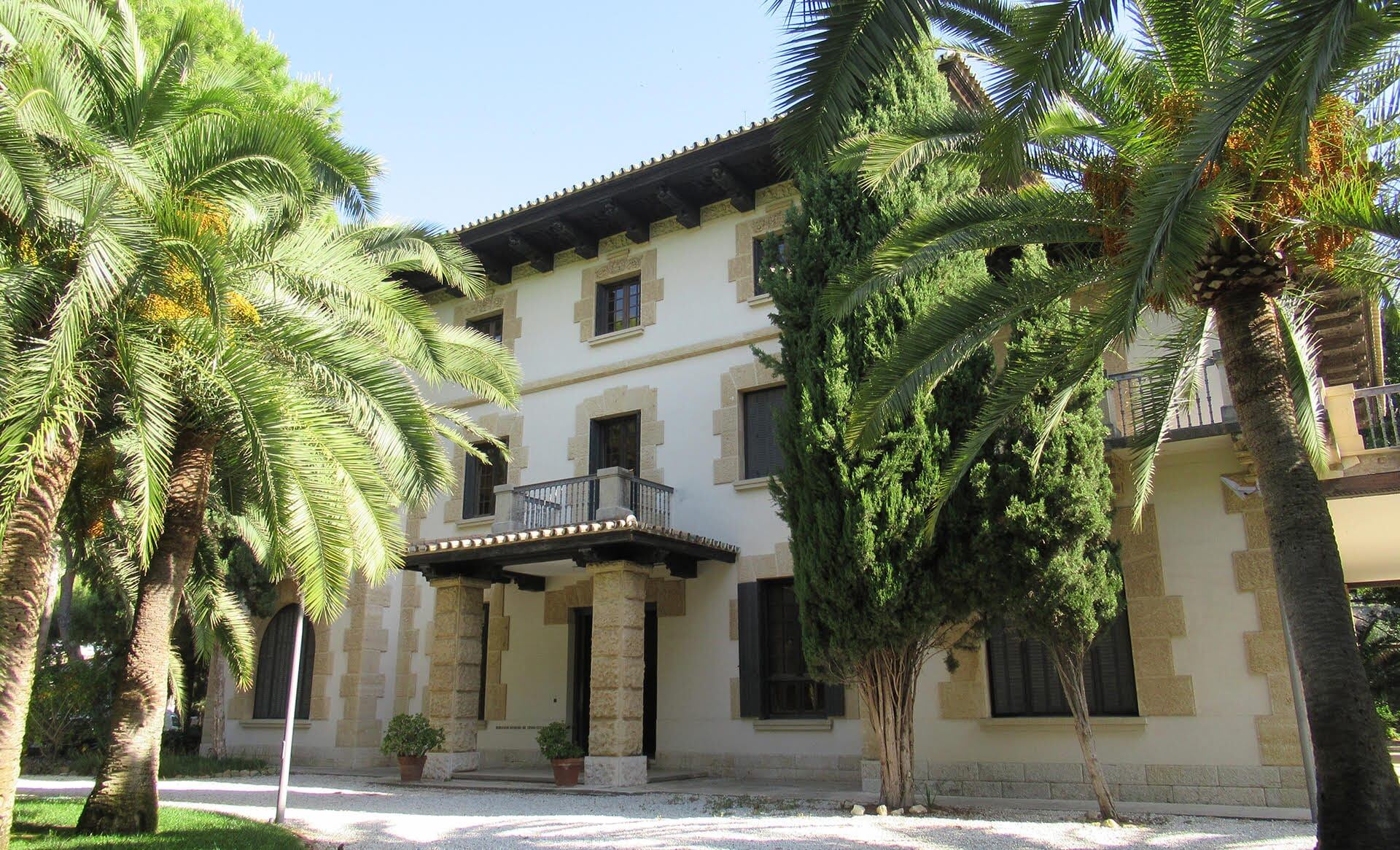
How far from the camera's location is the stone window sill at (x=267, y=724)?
52.5 feet

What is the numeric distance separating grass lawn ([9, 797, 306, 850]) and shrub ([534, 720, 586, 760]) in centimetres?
363

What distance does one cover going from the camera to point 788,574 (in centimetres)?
1258

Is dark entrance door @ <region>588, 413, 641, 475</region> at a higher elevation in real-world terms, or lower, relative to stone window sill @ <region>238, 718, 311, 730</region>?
higher

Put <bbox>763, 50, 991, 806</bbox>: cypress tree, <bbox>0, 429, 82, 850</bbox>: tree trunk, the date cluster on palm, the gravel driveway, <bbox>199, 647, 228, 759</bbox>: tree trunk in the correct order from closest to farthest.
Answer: <bbox>0, 429, 82, 850</bbox>: tree trunk
the date cluster on palm
the gravel driveway
<bbox>763, 50, 991, 806</bbox>: cypress tree
<bbox>199, 647, 228, 759</bbox>: tree trunk

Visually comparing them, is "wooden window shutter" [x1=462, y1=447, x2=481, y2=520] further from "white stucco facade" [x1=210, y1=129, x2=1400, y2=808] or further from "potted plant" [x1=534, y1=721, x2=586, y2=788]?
"potted plant" [x1=534, y1=721, x2=586, y2=788]

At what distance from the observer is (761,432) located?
13.6m

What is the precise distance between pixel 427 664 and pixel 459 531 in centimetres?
210

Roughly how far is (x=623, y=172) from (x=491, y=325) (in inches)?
163

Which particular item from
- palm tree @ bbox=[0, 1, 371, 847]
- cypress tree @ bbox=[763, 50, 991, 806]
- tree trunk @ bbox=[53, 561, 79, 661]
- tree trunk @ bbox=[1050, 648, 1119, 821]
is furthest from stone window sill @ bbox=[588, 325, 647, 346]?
tree trunk @ bbox=[53, 561, 79, 661]

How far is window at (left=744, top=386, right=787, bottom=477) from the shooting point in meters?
13.4

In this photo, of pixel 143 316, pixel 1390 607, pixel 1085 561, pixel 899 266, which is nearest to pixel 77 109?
pixel 143 316

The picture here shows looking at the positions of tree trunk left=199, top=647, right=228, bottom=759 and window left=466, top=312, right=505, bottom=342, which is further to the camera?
window left=466, top=312, right=505, bottom=342

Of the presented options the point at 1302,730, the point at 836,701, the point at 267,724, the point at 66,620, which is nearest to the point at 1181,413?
the point at 1302,730

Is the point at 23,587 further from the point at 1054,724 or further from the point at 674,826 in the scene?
the point at 1054,724
